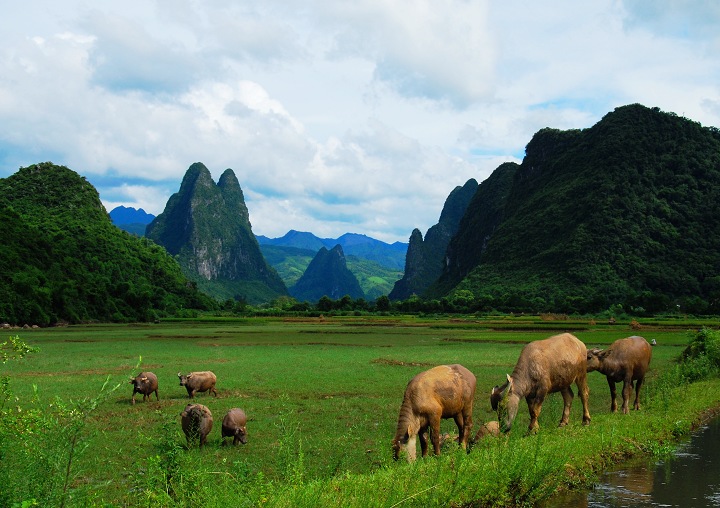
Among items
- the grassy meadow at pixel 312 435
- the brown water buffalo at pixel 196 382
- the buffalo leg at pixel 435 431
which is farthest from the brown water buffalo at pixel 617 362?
the brown water buffalo at pixel 196 382

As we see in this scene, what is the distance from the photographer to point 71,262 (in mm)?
86750

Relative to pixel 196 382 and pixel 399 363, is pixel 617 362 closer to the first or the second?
pixel 196 382

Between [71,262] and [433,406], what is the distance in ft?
295

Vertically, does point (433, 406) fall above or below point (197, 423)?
above

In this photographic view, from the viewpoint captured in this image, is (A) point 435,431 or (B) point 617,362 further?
(B) point 617,362

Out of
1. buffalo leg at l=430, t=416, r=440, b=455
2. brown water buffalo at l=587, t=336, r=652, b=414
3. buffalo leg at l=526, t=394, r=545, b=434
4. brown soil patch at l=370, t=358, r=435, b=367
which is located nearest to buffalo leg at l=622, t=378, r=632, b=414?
brown water buffalo at l=587, t=336, r=652, b=414

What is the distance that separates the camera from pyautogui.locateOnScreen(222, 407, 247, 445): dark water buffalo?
1261cm

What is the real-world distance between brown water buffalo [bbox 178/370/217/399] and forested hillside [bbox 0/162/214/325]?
2161 inches

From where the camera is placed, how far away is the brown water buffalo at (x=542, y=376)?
11.2 metres

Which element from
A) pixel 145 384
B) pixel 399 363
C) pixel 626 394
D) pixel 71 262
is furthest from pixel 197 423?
pixel 71 262

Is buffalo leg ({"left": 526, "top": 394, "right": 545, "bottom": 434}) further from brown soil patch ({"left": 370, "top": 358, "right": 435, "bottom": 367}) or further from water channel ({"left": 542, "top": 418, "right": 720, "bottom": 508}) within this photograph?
brown soil patch ({"left": 370, "top": 358, "right": 435, "bottom": 367})

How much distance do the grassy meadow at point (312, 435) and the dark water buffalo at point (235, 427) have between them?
1.01 ft

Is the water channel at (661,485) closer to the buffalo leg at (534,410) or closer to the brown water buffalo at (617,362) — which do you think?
the buffalo leg at (534,410)

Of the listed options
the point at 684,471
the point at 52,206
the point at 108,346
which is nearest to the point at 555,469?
the point at 684,471
